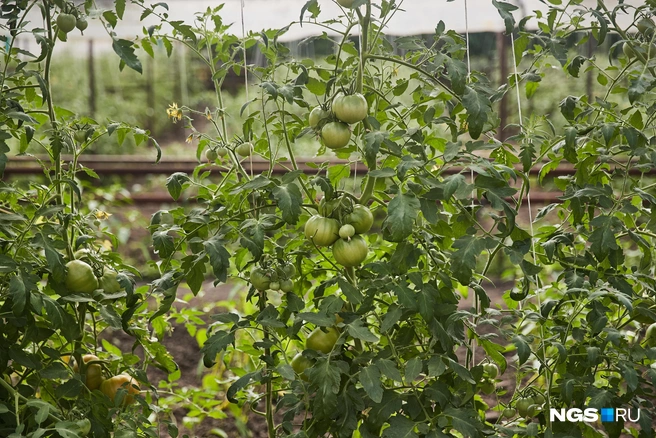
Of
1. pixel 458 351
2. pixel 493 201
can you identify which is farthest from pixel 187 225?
pixel 458 351

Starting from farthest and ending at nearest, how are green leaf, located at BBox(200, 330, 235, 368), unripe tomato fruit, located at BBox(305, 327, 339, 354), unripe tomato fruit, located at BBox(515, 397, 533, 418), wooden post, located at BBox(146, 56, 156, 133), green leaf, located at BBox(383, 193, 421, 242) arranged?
wooden post, located at BBox(146, 56, 156, 133)
unripe tomato fruit, located at BBox(515, 397, 533, 418)
unripe tomato fruit, located at BBox(305, 327, 339, 354)
green leaf, located at BBox(200, 330, 235, 368)
green leaf, located at BBox(383, 193, 421, 242)

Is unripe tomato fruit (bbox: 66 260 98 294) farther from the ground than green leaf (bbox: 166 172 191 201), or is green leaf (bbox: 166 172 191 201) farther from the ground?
green leaf (bbox: 166 172 191 201)

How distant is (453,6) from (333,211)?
2.34 metres

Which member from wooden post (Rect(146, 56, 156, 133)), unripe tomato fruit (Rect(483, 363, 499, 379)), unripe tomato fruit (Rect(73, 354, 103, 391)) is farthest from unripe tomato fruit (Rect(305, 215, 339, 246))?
wooden post (Rect(146, 56, 156, 133))

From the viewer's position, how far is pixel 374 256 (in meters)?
1.59

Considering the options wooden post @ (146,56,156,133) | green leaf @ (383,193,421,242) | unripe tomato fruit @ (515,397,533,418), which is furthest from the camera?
wooden post @ (146,56,156,133)

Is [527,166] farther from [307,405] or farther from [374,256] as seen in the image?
[307,405]

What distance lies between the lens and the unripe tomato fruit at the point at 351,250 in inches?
48.3

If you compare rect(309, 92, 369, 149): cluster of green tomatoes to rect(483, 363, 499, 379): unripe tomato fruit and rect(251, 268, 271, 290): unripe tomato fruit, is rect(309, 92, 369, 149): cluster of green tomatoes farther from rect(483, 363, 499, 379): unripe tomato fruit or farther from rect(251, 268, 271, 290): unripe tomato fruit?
rect(483, 363, 499, 379): unripe tomato fruit

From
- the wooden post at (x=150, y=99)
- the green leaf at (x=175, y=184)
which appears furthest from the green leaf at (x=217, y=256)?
the wooden post at (x=150, y=99)

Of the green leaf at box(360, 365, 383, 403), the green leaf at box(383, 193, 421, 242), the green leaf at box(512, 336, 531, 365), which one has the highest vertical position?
the green leaf at box(383, 193, 421, 242)

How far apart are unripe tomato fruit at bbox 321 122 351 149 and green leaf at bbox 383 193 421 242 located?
0.17m

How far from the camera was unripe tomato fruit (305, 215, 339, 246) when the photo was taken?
1.24 meters

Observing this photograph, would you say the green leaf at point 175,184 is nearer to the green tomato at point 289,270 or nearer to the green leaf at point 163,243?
the green leaf at point 163,243
